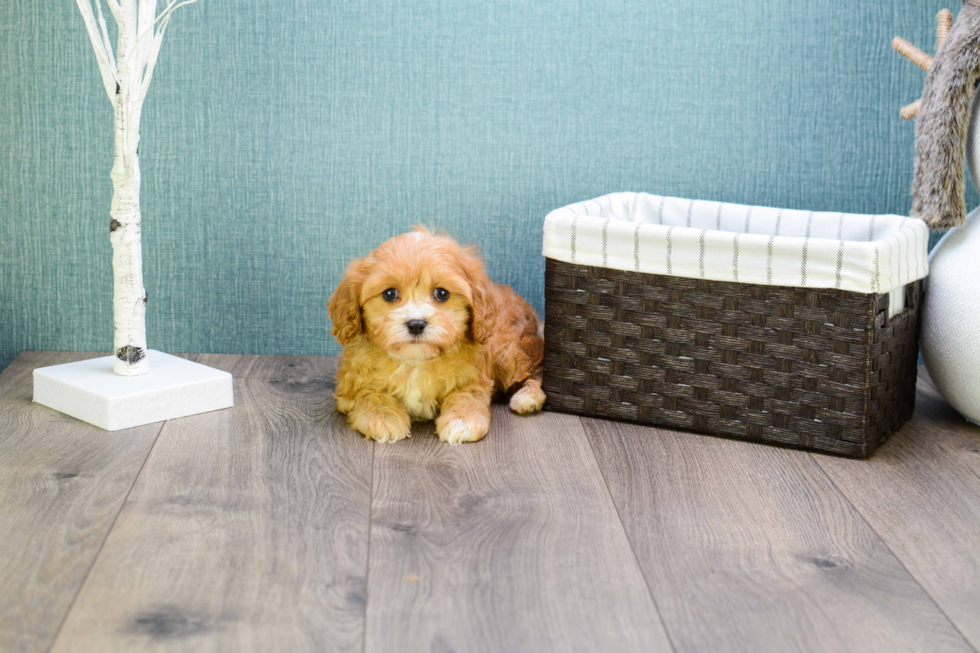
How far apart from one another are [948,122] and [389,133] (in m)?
1.20

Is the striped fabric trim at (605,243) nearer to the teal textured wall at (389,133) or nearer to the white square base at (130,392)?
the teal textured wall at (389,133)

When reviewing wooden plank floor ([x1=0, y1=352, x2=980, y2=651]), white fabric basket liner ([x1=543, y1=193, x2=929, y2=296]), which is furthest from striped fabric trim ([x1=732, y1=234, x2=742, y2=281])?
wooden plank floor ([x1=0, y1=352, x2=980, y2=651])

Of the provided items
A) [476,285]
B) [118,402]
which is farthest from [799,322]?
[118,402]

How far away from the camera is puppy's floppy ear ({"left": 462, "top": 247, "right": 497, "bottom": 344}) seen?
1.80 meters

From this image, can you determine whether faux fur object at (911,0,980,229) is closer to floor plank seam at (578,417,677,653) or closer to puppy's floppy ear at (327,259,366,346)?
floor plank seam at (578,417,677,653)

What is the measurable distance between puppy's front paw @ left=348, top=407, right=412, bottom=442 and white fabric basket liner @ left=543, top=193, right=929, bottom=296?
0.45m

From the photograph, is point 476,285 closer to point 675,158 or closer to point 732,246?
point 732,246

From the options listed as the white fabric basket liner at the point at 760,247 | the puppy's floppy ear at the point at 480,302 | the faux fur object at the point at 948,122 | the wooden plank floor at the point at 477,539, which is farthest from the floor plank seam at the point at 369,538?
the faux fur object at the point at 948,122

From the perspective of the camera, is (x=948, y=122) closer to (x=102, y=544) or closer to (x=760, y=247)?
(x=760, y=247)

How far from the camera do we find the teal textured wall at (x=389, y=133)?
2209 millimetres

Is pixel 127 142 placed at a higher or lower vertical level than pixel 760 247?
higher

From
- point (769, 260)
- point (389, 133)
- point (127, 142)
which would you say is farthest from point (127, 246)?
point (769, 260)

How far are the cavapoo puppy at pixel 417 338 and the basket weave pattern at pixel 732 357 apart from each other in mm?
150

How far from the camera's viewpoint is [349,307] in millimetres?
1797
